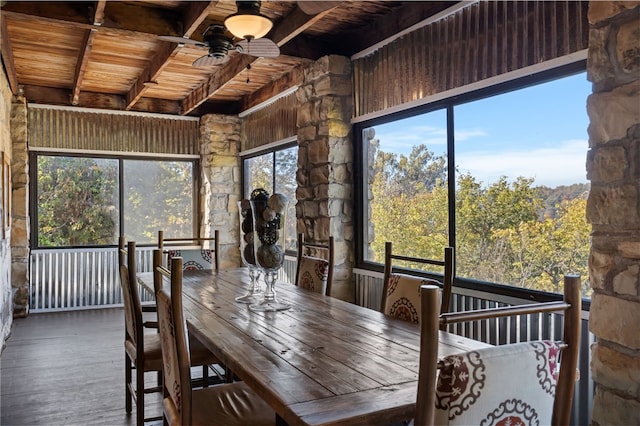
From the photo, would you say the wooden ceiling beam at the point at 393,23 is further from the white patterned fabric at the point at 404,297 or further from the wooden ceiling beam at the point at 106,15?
the white patterned fabric at the point at 404,297

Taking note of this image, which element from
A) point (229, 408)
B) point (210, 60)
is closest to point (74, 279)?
point (210, 60)

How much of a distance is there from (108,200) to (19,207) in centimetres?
113

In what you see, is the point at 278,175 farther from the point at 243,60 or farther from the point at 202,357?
the point at 202,357

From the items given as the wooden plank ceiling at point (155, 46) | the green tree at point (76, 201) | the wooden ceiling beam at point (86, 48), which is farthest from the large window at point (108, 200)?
the wooden ceiling beam at point (86, 48)

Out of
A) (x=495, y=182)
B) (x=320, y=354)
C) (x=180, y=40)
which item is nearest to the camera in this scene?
(x=320, y=354)

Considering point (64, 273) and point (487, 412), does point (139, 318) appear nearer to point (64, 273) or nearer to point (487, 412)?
point (487, 412)

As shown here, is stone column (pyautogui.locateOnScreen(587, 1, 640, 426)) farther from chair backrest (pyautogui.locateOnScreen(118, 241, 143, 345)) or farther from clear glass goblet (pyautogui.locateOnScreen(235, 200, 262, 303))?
chair backrest (pyautogui.locateOnScreen(118, 241, 143, 345))

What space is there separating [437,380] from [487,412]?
141mm

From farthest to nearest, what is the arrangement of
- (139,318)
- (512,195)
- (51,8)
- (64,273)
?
(64,273) < (51,8) < (512,195) < (139,318)

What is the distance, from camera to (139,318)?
2.57 m

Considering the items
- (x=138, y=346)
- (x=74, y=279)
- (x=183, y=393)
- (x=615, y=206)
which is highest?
(x=615, y=206)

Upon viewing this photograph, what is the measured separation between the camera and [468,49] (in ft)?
10.1

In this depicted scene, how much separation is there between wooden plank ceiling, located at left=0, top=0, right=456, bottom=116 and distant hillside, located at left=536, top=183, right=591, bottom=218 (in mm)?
1439

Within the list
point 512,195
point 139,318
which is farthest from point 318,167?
point 139,318
